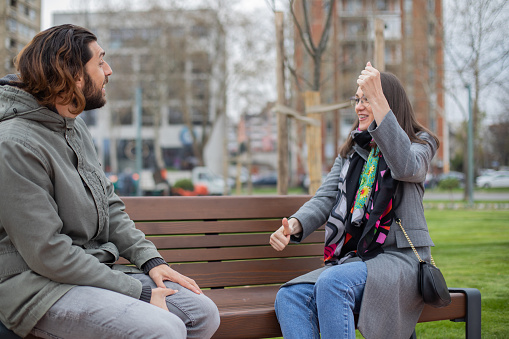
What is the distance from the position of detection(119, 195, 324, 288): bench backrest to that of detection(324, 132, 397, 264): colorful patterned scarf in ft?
1.61

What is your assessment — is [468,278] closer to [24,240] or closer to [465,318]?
[465,318]

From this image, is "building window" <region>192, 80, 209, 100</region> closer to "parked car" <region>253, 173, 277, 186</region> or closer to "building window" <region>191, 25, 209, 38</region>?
"building window" <region>191, 25, 209, 38</region>

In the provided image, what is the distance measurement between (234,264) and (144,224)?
23.1 inches

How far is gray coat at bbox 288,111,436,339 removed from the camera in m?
2.51

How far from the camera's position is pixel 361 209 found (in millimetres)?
2721

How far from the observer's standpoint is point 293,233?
291cm

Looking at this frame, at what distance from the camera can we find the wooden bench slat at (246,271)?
3.17m

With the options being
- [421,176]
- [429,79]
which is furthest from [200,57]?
[421,176]

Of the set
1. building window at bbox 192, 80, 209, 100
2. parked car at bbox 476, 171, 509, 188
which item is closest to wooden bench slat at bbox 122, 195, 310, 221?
parked car at bbox 476, 171, 509, 188

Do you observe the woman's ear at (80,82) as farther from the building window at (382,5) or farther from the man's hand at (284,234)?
the building window at (382,5)

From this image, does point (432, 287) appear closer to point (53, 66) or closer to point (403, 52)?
point (53, 66)

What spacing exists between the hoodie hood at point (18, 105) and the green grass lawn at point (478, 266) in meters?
2.75

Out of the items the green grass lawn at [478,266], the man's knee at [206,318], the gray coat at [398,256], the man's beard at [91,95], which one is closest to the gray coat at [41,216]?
the man's beard at [91,95]

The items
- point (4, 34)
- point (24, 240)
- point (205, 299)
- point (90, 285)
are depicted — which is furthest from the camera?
point (4, 34)
